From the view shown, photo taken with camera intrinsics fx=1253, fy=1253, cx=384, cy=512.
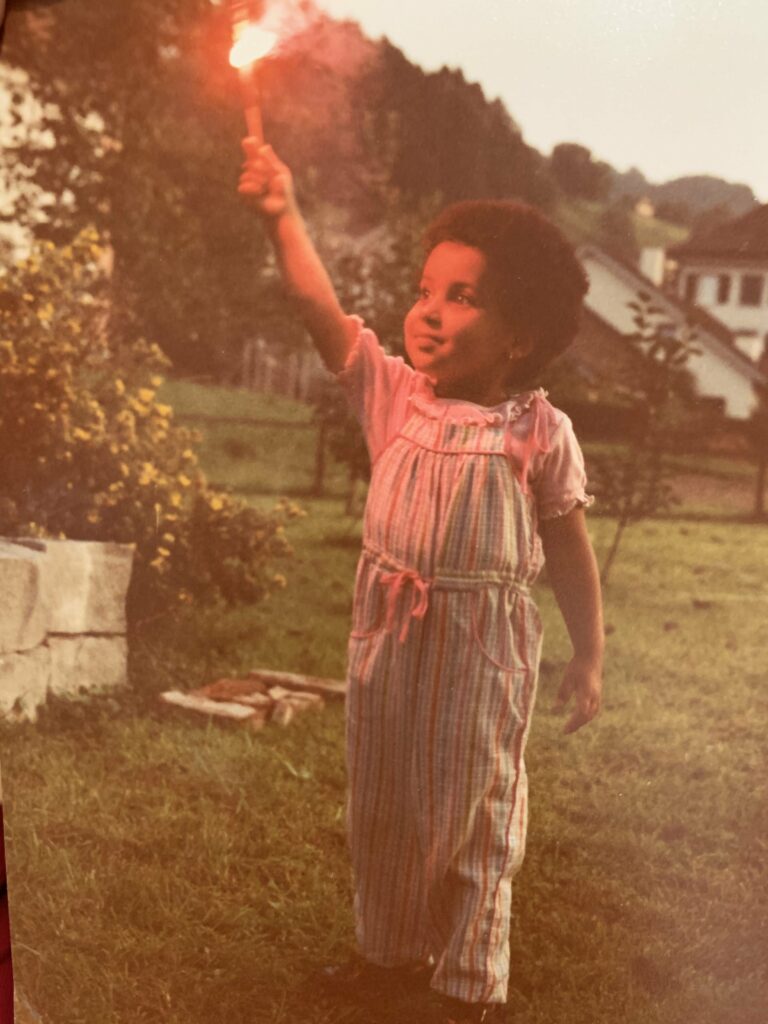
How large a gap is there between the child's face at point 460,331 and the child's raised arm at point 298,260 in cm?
15

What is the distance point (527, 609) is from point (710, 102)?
80 cm

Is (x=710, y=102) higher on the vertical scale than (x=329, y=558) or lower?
higher

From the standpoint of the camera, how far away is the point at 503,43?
1918 mm

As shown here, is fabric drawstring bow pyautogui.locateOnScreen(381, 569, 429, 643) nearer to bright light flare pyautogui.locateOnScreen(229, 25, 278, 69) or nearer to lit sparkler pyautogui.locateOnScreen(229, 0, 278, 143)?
lit sparkler pyautogui.locateOnScreen(229, 0, 278, 143)

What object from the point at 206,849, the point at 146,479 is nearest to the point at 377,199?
Answer: the point at 146,479

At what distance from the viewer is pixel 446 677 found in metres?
1.91

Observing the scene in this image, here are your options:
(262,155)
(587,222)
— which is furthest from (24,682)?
(587,222)

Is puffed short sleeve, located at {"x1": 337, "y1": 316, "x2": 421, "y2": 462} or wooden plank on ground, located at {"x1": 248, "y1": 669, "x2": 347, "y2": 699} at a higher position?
puffed short sleeve, located at {"x1": 337, "y1": 316, "x2": 421, "y2": 462}

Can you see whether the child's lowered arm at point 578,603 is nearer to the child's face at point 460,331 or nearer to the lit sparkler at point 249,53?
the child's face at point 460,331

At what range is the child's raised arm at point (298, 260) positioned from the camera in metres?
2.02

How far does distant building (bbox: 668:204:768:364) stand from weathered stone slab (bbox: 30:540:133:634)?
1114 millimetres

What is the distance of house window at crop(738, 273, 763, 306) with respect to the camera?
1904 millimetres

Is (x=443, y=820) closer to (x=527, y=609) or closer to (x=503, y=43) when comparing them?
(x=527, y=609)

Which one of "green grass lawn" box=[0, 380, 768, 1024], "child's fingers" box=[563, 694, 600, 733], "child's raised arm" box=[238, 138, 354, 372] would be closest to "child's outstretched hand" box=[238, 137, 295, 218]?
"child's raised arm" box=[238, 138, 354, 372]
